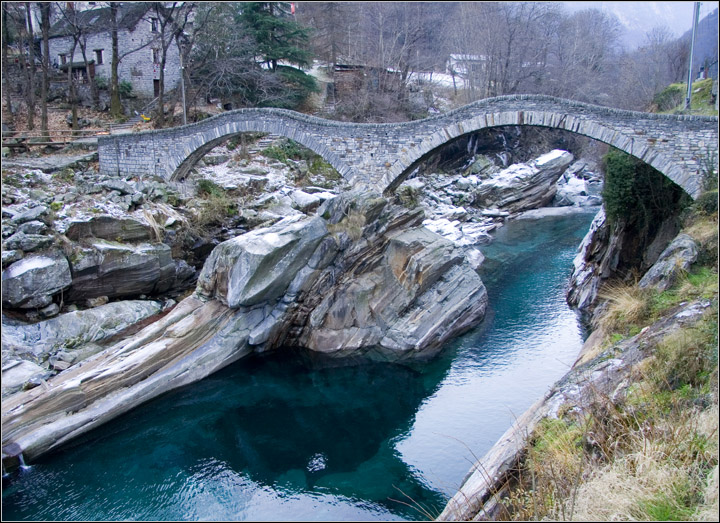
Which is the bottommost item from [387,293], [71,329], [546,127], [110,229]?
[71,329]

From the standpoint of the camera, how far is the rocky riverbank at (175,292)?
11.9 m

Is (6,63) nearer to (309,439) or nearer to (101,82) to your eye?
(101,82)

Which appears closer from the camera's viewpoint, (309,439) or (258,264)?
(309,439)

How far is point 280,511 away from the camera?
9195 mm

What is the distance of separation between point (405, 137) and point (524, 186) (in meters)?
11.5

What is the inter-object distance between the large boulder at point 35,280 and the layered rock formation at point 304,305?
2592mm

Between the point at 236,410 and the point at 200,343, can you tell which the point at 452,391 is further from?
the point at 200,343

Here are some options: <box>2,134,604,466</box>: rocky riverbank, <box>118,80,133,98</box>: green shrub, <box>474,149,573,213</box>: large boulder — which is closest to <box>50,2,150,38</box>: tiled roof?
<box>118,80,133,98</box>: green shrub

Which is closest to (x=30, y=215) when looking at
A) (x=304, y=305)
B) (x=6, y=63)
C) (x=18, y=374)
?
(x=18, y=374)

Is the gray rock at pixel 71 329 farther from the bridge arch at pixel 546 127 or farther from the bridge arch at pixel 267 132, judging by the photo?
the bridge arch at pixel 546 127

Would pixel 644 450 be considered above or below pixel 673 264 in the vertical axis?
below

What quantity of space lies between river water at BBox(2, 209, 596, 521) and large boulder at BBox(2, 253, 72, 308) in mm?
4229

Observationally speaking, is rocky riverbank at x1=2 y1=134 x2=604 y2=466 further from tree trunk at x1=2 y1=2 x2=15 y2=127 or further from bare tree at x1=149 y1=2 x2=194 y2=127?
bare tree at x1=149 y1=2 x2=194 y2=127

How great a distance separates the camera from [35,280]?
542 inches
